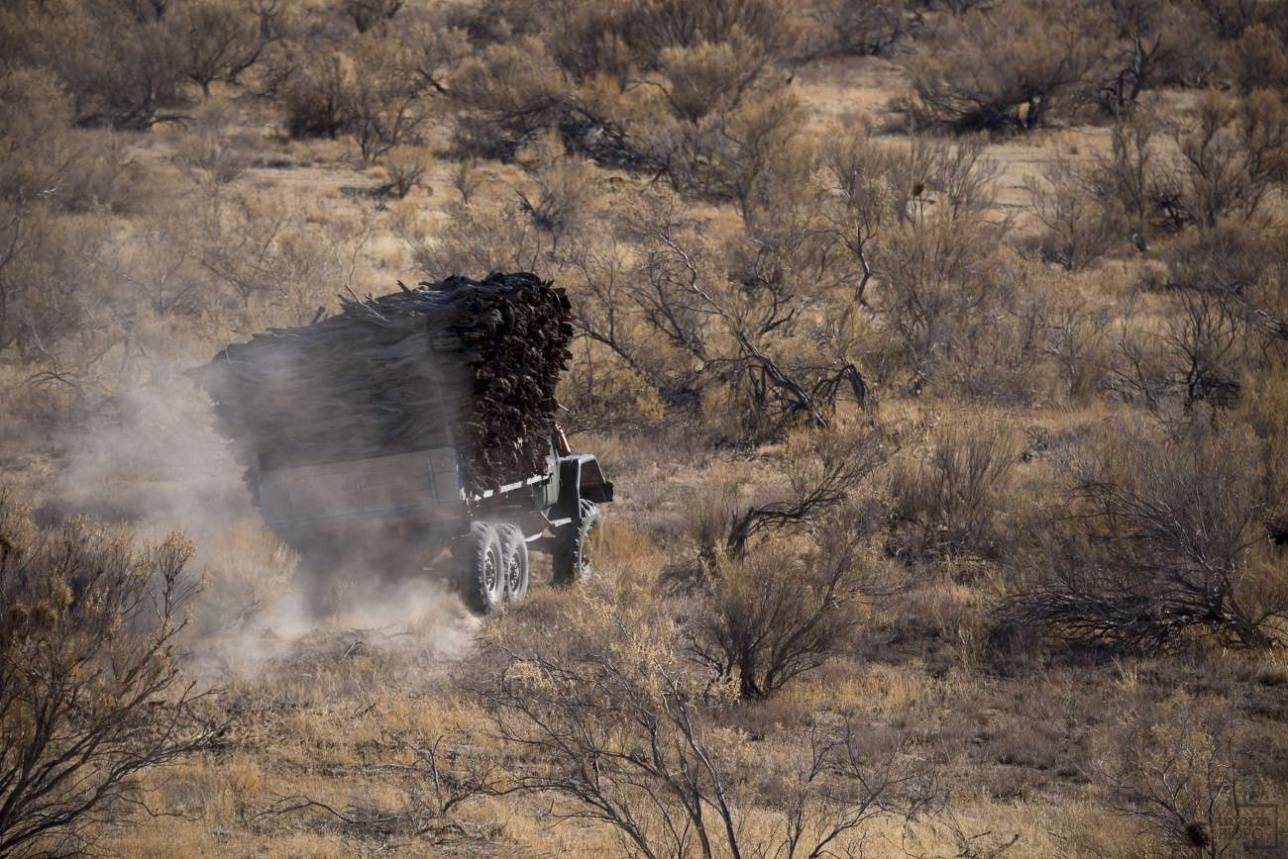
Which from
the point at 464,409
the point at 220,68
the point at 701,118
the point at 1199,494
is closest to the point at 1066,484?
the point at 1199,494

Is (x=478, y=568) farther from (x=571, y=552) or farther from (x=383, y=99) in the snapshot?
(x=383, y=99)

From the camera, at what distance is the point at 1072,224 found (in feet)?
79.7

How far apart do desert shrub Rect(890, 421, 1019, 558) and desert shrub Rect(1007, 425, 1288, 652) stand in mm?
862

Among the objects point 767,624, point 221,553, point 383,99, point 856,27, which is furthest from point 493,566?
point 856,27

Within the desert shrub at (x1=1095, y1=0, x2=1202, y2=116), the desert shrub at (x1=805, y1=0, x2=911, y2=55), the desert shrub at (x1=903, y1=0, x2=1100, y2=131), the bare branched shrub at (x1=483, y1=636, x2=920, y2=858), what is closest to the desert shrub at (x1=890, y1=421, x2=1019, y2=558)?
the bare branched shrub at (x1=483, y1=636, x2=920, y2=858)

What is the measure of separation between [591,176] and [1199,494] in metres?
18.0

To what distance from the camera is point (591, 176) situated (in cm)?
2647

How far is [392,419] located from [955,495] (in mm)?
5702

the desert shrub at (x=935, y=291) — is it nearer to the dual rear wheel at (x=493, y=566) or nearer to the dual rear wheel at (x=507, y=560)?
the dual rear wheel at (x=507, y=560)

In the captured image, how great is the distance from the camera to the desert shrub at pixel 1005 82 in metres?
34.8

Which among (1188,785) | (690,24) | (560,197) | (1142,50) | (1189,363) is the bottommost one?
(1189,363)

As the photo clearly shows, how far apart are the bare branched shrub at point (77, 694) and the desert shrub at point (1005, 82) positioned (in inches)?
1121

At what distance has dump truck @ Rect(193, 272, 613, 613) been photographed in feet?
29.8

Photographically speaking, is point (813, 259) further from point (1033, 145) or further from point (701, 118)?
point (1033, 145)
